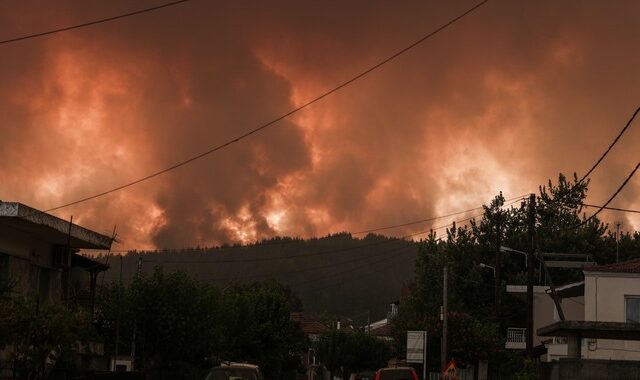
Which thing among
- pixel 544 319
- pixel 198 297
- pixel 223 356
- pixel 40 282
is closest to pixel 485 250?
pixel 544 319

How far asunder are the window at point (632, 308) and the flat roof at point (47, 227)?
2515 centimetres

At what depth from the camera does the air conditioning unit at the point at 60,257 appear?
36.8 metres

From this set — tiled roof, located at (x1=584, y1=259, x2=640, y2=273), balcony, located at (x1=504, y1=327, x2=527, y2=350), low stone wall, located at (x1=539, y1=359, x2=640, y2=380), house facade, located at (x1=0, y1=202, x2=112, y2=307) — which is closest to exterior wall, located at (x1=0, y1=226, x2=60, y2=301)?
house facade, located at (x1=0, y1=202, x2=112, y2=307)

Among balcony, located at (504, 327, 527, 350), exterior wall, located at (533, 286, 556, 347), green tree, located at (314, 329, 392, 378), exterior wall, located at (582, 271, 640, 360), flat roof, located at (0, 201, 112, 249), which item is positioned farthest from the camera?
green tree, located at (314, 329, 392, 378)

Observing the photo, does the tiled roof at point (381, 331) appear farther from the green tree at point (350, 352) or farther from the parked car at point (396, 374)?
the parked car at point (396, 374)

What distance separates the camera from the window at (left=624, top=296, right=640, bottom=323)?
149 ft

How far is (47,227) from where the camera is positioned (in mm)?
32281

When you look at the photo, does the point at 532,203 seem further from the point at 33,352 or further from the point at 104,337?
the point at 33,352

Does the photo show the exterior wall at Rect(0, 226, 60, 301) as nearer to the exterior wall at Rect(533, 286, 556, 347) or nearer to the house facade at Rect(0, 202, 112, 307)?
the house facade at Rect(0, 202, 112, 307)

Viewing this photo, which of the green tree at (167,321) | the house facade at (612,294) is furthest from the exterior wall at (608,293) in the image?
the green tree at (167,321)

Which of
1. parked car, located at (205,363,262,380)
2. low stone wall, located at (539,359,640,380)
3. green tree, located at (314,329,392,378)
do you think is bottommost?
green tree, located at (314,329,392,378)

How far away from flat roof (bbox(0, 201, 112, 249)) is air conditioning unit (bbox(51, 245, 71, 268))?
0.33 meters

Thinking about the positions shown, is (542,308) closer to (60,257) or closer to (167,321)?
(167,321)

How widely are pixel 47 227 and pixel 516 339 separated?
48.7 metres
